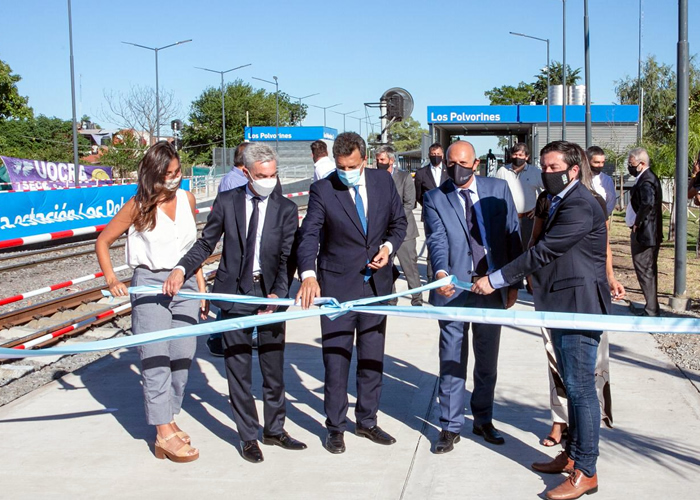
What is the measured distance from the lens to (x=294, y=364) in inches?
290

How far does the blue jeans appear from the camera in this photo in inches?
171

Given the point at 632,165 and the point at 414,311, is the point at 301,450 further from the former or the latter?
the point at 632,165

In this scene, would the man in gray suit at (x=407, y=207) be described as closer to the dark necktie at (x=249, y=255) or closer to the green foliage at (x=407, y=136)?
the dark necktie at (x=249, y=255)

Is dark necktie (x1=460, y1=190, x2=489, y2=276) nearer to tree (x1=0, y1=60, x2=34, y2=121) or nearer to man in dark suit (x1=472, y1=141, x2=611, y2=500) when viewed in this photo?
man in dark suit (x1=472, y1=141, x2=611, y2=500)

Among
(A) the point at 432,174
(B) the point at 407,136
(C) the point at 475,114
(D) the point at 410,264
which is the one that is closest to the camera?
(D) the point at 410,264

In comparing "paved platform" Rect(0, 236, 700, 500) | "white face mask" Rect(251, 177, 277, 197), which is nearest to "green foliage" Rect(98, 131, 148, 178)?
"paved platform" Rect(0, 236, 700, 500)

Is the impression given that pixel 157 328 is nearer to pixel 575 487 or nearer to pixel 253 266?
pixel 253 266

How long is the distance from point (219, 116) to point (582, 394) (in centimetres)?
9689

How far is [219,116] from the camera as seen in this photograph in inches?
3871

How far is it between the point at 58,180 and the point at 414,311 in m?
26.5

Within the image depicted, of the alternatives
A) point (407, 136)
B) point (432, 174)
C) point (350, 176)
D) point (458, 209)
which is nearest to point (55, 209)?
point (432, 174)

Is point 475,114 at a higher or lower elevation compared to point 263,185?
higher

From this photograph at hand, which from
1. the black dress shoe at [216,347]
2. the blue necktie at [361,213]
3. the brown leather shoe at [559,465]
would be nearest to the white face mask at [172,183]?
the blue necktie at [361,213]

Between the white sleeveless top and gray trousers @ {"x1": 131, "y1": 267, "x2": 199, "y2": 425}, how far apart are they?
6 cm
